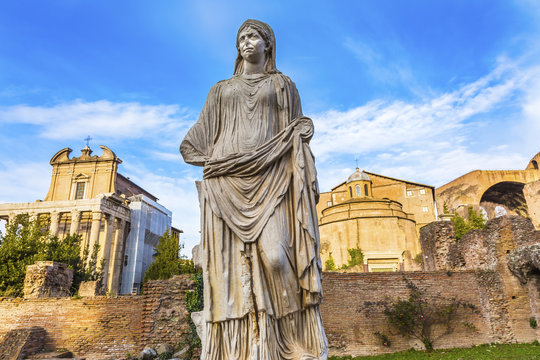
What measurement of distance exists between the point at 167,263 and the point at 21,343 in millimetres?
18050

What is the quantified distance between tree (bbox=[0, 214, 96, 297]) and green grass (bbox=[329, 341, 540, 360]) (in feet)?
60.1

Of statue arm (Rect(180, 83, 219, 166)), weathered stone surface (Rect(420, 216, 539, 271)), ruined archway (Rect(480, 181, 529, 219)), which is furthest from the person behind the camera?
ruined archway (Rect(480, 181, 529, 219))

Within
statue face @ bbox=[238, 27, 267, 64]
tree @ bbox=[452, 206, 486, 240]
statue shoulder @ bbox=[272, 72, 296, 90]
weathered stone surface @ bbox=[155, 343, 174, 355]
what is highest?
tree @ bbox=[452, 206, 486, 240]

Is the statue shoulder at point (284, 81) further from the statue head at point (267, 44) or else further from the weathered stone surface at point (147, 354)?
the weathered stone surface at point (147, 354)

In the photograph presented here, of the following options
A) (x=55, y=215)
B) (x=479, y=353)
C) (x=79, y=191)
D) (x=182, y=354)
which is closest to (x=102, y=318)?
(x=182, y=354)

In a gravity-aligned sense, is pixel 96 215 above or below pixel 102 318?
above

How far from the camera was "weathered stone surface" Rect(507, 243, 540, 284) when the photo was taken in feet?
52.8

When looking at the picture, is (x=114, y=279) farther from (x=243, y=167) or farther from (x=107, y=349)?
(x=243, y=167)

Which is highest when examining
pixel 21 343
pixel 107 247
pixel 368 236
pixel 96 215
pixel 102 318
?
pixel 96 215

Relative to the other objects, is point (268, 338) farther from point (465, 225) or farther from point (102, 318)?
point (465, 225)

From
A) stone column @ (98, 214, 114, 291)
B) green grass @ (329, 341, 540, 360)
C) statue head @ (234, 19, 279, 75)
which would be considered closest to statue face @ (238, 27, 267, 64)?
statue head @ (234, 19, 279, 75)

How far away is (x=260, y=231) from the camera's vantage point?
9.00 ft

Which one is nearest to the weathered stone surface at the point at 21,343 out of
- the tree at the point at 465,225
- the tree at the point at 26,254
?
the tree at the point at 26,254

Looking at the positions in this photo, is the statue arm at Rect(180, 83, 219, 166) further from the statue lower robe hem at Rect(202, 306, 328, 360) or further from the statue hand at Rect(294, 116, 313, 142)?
the statue lower robe hem at Rect(202, 306, 328, 360)
